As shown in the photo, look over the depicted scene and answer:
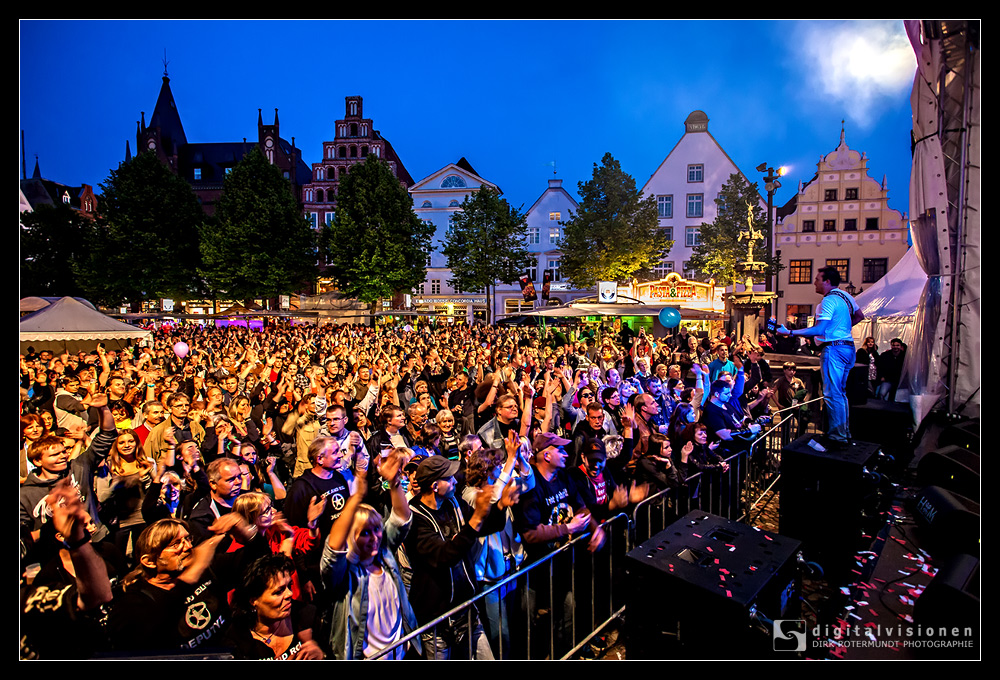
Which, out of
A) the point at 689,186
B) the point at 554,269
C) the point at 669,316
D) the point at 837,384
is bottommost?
the point at 837,384

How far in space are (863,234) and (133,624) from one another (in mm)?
43795

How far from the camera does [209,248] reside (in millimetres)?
33312

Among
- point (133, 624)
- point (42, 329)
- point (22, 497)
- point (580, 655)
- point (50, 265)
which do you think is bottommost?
point (580, 655)

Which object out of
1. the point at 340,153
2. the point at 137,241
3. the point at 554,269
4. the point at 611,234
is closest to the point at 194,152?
the point at 340,153

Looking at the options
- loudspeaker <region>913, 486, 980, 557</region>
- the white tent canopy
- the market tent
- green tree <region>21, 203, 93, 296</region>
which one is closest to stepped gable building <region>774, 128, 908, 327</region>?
the white tent canopy

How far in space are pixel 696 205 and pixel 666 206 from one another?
8.22ft

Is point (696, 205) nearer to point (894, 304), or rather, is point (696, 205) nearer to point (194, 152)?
point (894, 304)

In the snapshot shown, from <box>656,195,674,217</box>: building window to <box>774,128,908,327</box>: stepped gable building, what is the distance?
28.6ft

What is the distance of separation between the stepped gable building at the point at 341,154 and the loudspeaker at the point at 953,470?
160ft

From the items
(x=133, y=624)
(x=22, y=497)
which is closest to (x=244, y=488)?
(x=133, y=624)

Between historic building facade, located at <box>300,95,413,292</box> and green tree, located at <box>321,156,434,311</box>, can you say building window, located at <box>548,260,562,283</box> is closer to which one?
green tree, located at <box>321,156,434,311</box>

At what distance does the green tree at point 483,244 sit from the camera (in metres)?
37.4

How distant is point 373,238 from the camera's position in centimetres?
3416
